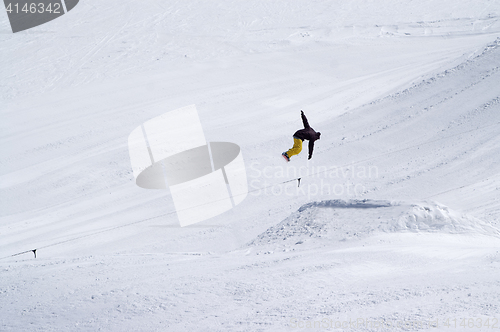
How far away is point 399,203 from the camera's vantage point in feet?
26.2

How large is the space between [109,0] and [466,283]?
876 inches

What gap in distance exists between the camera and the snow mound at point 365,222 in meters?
7.58

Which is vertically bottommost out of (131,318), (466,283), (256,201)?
(256,201)

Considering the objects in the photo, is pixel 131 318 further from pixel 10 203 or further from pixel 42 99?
pixel 42 99

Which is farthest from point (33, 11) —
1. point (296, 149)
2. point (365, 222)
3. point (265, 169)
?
point (296, 149)

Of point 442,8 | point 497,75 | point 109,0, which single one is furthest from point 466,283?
point 109,0
